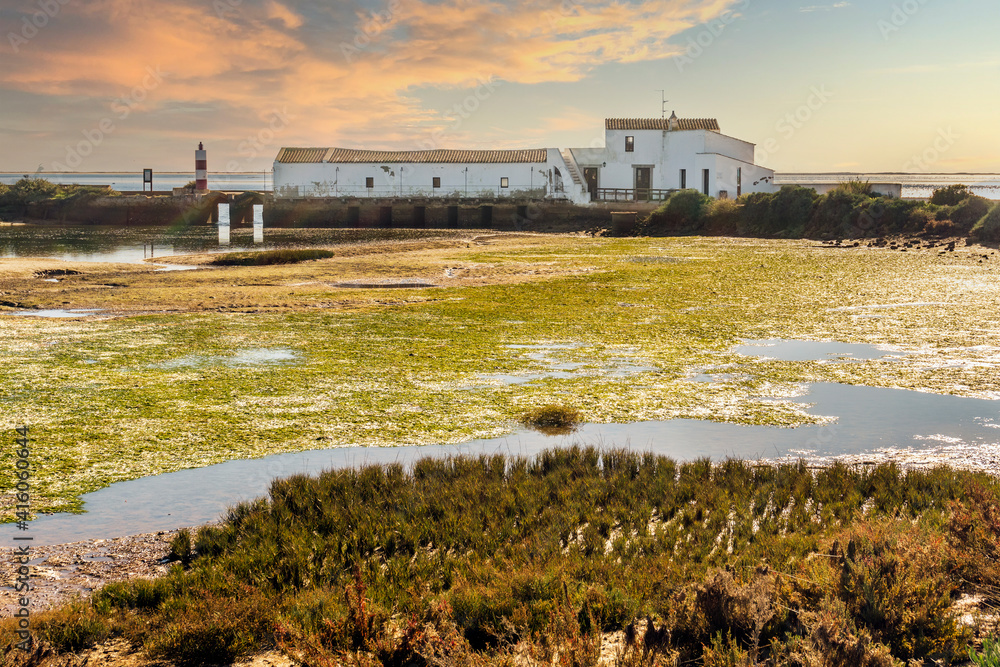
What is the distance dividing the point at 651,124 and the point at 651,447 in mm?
58405

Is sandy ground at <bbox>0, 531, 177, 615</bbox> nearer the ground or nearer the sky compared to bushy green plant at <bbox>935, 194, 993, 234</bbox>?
nearer the ground

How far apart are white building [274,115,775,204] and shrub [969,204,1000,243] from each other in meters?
24.9

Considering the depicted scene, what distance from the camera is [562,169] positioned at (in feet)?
214

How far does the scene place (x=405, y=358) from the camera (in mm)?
12203

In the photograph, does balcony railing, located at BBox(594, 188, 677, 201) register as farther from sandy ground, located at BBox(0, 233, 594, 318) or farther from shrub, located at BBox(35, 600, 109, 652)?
shrub, located at BBox(35, 600, 109, 652)

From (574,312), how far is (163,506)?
11.1 meters

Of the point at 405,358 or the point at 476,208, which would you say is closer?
the point at 405,358

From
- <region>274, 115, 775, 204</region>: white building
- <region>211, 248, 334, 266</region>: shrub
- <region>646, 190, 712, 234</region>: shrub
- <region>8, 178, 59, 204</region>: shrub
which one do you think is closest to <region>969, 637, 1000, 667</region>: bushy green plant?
<region>211, 248, 334, 266</region>: shrub

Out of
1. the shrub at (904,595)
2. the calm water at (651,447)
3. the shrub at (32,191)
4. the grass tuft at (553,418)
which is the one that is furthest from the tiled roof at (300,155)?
the shrub at (904,595)

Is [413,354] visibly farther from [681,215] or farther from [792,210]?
[681,215]

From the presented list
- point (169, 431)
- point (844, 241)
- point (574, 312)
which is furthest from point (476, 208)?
point (169, 431)

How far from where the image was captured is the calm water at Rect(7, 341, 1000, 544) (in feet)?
21.0

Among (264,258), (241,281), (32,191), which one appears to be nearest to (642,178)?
(264,258)

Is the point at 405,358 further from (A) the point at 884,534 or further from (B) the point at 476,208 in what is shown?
(B) the point at 476,208
